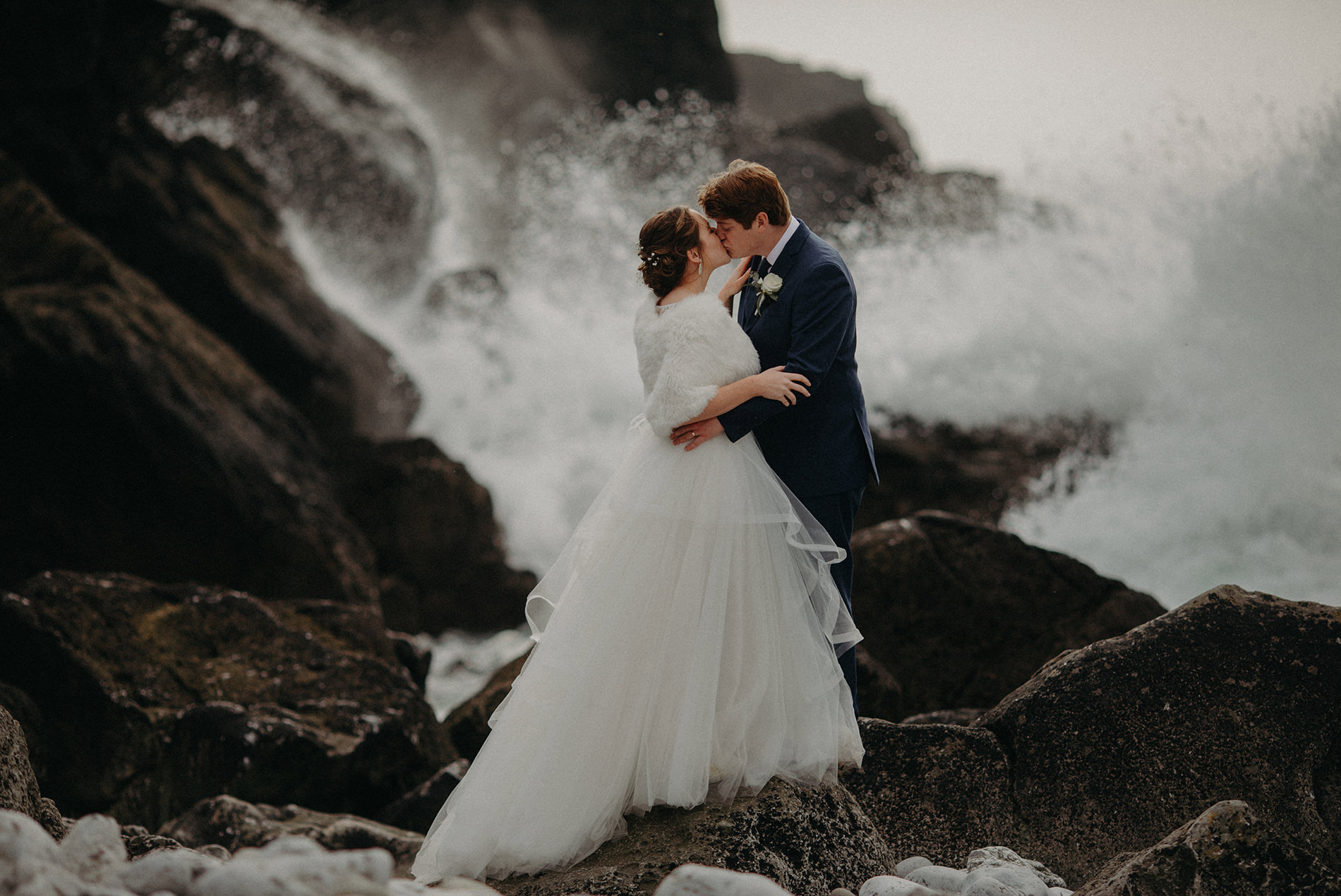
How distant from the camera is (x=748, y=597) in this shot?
318 cm

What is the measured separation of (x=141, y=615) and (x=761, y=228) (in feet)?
14.3

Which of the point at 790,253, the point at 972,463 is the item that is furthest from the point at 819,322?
the point at 972,463

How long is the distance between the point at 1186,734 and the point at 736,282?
2242 millimetres

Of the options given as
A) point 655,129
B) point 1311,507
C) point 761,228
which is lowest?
point 761,228

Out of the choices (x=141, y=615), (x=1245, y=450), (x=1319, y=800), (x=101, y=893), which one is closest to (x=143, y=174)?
(x=141, y=615)

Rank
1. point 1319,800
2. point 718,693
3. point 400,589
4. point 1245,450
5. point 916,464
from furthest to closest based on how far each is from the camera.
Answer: point 1245,450 < point 916,464 < point 400,589 < point 1319,800 < point 718,693

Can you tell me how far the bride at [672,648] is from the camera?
3016mm

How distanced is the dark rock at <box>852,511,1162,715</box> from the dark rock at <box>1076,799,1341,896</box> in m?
3.19

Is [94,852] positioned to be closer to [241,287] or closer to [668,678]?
[668,678]

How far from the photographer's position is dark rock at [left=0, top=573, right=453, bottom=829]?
5.07 metres

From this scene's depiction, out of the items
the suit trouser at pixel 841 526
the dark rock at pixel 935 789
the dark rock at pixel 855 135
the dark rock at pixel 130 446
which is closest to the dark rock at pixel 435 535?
the dark rock at pixel 130 446

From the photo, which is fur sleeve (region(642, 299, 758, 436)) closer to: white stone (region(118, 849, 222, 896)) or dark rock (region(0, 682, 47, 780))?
white stone (region(118, 849, 222, 896))

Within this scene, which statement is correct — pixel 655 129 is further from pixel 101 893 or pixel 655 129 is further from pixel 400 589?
pixel 101 893

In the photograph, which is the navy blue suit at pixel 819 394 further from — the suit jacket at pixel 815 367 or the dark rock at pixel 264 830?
the dark rock at pixel 264 830
